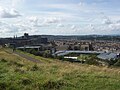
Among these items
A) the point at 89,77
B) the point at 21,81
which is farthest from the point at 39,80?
the point at 89,77

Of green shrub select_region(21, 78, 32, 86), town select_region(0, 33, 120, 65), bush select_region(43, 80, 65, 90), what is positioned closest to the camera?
bush select_region(43, 80, 65, 90)

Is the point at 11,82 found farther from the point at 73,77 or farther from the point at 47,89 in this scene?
the point at 73,77

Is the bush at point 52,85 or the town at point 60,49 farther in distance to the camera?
the town at point 60,49

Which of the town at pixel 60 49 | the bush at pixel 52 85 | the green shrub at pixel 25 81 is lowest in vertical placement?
the town at pixel 60 49

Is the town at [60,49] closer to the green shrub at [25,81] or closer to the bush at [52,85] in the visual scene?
the green shrub at [25,81]

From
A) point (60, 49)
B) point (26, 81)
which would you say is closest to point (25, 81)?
point (26, 81)

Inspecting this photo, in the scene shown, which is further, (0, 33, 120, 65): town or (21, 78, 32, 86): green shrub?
(0, 33, 120, 65): town

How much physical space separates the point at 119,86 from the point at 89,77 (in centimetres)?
207

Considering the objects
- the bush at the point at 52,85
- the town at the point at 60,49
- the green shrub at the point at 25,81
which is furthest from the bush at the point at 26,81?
the town at the point at 60,49

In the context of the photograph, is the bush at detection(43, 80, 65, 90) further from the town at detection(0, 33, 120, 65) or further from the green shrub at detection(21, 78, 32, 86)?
the town at detection(0, 33, 120, 65)

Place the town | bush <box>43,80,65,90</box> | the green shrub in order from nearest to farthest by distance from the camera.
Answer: bush <box>43,80,65,90</box> → the green shrub → the town

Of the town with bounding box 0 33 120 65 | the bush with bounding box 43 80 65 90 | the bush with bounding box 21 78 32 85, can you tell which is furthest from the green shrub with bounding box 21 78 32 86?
the town with bounding box 0 33 120 65

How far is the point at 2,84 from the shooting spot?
32.0 ft

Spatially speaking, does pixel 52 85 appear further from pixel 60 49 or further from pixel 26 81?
pixel 60 49
